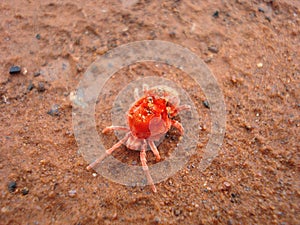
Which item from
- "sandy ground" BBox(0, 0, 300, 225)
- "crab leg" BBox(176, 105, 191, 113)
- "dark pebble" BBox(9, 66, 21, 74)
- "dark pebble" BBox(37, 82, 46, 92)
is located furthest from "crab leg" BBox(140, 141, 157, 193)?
"dark pebble" BBox(9, 66, 21, 74)

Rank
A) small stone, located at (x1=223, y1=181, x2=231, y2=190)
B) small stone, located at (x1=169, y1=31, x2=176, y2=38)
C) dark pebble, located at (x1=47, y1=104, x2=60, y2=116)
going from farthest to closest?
small stone, located at (x1=169, y1=31, x2=176, y2=38), dark pebble, located at (x1=47, y1=104, x2=60, y2=116), small stone, located at (x1=223, y1=181, x2=231, y2=190)

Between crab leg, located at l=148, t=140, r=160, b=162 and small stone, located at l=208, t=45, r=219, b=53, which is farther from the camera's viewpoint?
small stone, located at l=208, t=45, r=219, b=53

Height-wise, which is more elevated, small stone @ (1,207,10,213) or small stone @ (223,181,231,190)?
small stone @ (223,181,231,190)

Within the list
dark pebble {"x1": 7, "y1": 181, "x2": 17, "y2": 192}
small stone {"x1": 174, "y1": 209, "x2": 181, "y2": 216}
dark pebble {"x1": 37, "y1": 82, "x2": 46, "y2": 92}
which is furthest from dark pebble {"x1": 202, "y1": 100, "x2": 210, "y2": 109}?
dark pebble {"x1": 7, "y1": 181, "x2": 17, "y2": 192}

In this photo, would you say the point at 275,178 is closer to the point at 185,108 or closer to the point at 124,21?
the point at 185,108

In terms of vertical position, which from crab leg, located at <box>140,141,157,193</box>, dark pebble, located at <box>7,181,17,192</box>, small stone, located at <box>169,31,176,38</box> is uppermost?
small stone, located at <box>169,31,176,38</box>

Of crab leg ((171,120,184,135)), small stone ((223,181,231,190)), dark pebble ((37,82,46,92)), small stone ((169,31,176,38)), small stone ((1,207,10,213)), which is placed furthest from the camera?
small stone ((169,31,176,38))

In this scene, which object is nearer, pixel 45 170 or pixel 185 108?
pixel 45 170

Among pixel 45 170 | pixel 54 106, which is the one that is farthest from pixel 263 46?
pixel 45 170

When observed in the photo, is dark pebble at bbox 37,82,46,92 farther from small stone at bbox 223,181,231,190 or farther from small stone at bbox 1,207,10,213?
small stone at bbox 223,181,231,190
